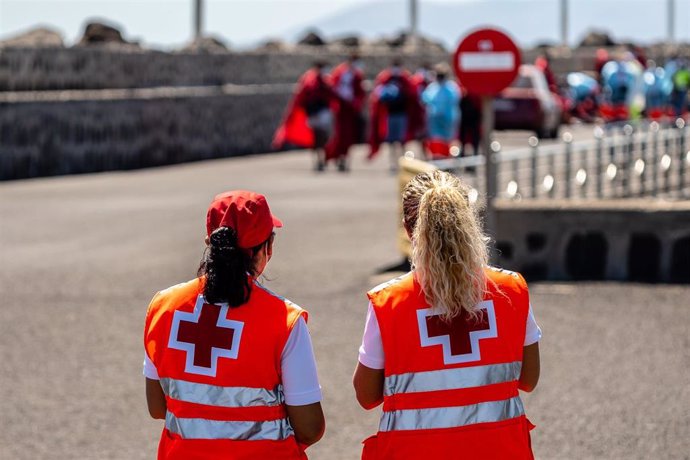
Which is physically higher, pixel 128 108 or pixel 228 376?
pixel 128 108

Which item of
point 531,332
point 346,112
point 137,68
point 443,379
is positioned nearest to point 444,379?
point 443,379

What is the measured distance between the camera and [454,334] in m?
4.07

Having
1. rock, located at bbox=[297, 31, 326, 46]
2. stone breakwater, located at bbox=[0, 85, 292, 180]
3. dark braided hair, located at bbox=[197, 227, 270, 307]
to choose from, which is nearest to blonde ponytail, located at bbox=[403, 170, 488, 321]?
→ dark braided hair, located at bbox=[197, 227, 270, 307]

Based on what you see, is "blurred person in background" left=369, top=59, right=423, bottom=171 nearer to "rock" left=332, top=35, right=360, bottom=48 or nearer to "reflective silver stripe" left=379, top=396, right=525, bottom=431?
"reflective silver stripe" left=379, top=396, right=525, bottom=431

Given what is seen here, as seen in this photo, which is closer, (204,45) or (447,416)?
(447,416)

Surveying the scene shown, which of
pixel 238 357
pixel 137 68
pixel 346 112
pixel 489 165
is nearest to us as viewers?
pixel 238 357

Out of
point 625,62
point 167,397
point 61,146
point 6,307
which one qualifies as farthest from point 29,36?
point 167,397

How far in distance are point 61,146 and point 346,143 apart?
456cm

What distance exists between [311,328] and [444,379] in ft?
20.2

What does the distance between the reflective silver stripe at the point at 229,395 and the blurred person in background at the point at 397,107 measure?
2069 cm

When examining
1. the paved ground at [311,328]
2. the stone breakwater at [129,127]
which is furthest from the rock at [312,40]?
the paved ground at [311,328]

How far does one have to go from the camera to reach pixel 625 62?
33.4 meters

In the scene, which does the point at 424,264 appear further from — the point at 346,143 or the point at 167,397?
the point at 346,143

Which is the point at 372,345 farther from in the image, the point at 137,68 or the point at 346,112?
the point at 137,68
